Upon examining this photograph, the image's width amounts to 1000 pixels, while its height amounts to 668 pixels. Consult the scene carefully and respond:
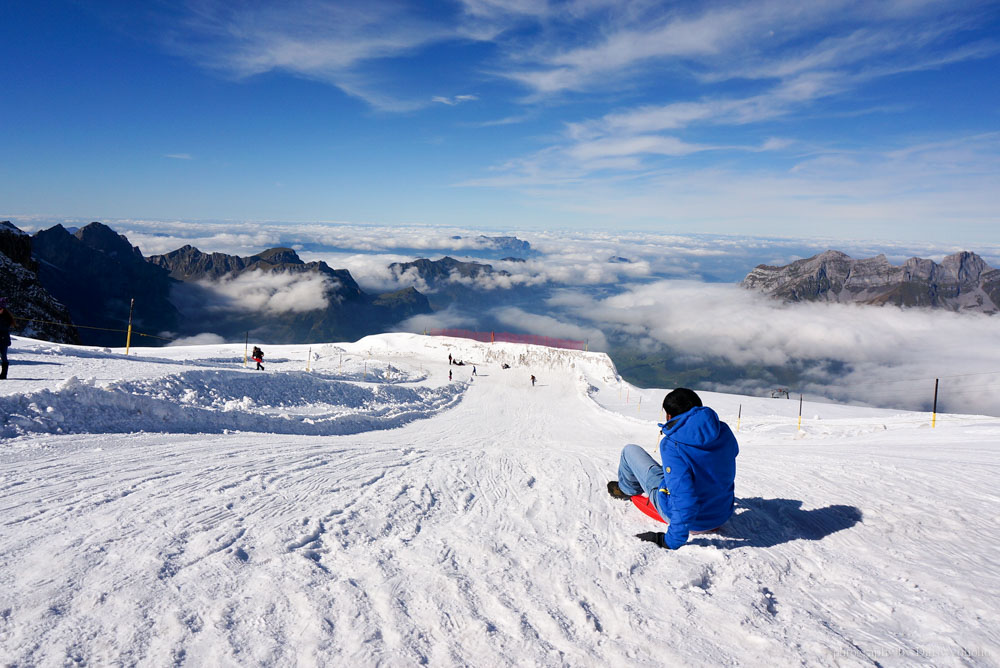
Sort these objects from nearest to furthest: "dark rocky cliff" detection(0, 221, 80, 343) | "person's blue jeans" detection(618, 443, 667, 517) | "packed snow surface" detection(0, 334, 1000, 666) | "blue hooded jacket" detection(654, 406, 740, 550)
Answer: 1. "packed snow surface" detection(0, 334, 1000, 666)
2. "blue hooded jacket" detection(654, 406, 740, 550)
3. "person's blue jeans" detection(618, 443, 667, 517)
4. "dark rocky cliff" detection(0, 221, 80, 343)

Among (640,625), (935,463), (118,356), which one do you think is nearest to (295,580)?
(640,625)

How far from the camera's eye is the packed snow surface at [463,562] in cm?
265

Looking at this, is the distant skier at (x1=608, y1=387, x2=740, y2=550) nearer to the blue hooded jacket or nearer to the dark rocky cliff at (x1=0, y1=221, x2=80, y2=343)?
the blue hooded jacket

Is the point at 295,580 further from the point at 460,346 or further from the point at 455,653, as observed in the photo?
the point at 460,346

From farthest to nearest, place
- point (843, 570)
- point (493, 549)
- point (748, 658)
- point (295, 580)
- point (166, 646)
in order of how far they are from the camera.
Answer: point (493, 549) → point (843, 570) → point (295, 580) → point (748, 658) → point (166, 646)

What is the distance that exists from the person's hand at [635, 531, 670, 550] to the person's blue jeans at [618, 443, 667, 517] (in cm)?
17

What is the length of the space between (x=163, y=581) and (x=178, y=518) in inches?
48.1

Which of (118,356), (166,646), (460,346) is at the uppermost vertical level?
(166,646)

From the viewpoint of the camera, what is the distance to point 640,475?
15.0ft

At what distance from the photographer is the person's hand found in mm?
3988

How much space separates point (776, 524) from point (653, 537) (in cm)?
144

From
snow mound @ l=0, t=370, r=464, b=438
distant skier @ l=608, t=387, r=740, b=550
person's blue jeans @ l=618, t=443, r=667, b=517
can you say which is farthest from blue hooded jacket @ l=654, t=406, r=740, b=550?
Answer: snow mound @ l=0, t=370, r=464, b=438

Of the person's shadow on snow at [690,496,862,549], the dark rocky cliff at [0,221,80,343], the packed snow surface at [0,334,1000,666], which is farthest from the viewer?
the dark rocky cliff at [0,221,80,343]

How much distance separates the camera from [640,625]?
291 centimetres
